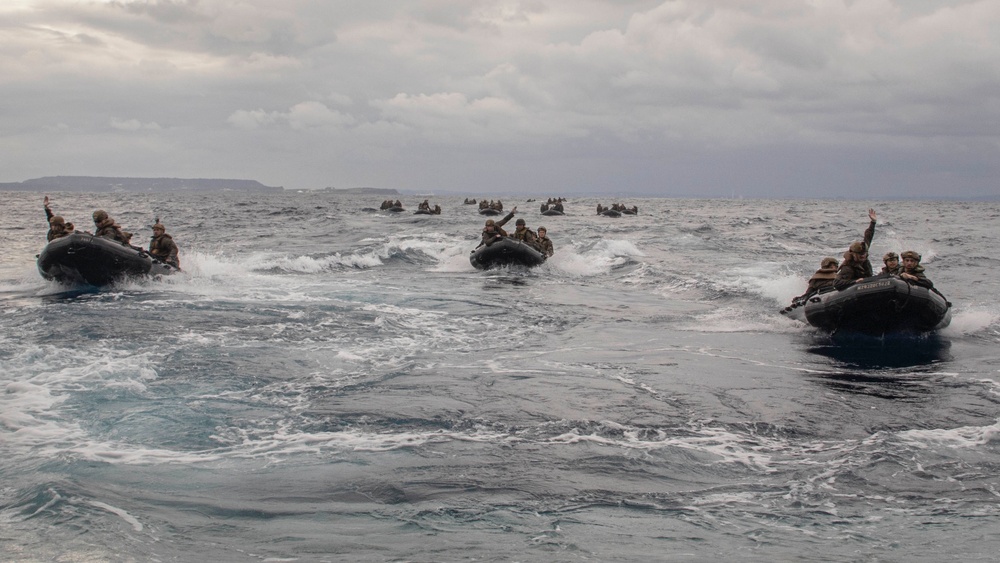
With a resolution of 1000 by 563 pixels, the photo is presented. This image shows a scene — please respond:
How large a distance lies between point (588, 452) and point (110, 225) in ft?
51.1

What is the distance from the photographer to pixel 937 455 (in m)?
7.98

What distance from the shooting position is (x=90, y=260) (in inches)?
720

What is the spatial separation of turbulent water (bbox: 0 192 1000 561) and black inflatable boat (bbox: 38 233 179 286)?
49 centimetres

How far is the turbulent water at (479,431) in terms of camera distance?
5.99 m

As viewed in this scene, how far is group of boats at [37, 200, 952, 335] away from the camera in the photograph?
13.6m

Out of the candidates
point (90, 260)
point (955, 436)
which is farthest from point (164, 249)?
point (955, 436)

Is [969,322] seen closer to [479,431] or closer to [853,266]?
[853,266]

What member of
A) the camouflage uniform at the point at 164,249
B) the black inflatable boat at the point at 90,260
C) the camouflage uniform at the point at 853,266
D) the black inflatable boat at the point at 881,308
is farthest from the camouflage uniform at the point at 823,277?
the camouflage uniform at the point at 164,249

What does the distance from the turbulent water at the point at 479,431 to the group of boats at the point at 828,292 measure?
0.35m

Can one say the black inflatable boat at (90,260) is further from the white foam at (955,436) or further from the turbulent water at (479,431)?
the white foam at (955,436)

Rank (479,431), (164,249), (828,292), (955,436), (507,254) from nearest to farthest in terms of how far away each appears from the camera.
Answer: (955,436) → (479,431) → (828,292) → (164,249) → (507,254)

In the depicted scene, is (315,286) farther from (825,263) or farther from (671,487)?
(671,487)

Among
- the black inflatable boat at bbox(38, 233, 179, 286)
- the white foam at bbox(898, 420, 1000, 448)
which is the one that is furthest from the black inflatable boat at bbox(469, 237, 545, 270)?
the white foam at bbox(898, 420, 1000, 448)

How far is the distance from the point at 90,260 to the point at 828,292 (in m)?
15.3
